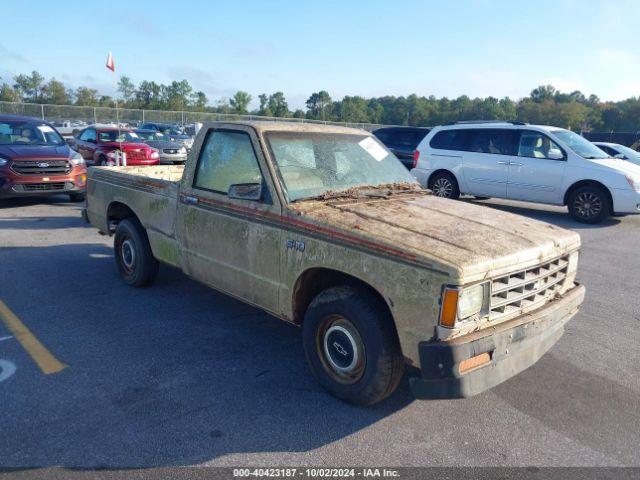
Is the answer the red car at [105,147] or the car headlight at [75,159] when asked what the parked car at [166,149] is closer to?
the red car at [105,147]

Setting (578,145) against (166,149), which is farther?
(166,149)

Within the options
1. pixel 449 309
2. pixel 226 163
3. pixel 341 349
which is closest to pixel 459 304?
pixel 449 309

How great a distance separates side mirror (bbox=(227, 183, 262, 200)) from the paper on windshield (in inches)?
50.1

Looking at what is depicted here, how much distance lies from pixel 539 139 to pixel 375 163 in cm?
736

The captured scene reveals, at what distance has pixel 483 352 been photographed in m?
2.83

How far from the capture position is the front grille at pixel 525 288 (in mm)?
2963

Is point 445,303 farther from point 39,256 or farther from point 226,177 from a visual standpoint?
point 39,256

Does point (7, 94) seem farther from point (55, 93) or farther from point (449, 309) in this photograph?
point (449, 309)

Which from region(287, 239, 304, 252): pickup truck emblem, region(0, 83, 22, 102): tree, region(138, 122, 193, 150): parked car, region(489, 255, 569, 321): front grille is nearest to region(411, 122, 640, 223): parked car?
region(489, 255, 569, 321): front grille

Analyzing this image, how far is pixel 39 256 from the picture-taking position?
6922 millimetres

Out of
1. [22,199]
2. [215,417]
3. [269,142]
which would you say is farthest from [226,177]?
[22,199]

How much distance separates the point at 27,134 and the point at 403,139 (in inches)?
407

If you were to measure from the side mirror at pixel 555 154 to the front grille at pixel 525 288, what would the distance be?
25.3 ft

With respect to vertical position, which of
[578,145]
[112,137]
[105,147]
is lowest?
[105,147]
